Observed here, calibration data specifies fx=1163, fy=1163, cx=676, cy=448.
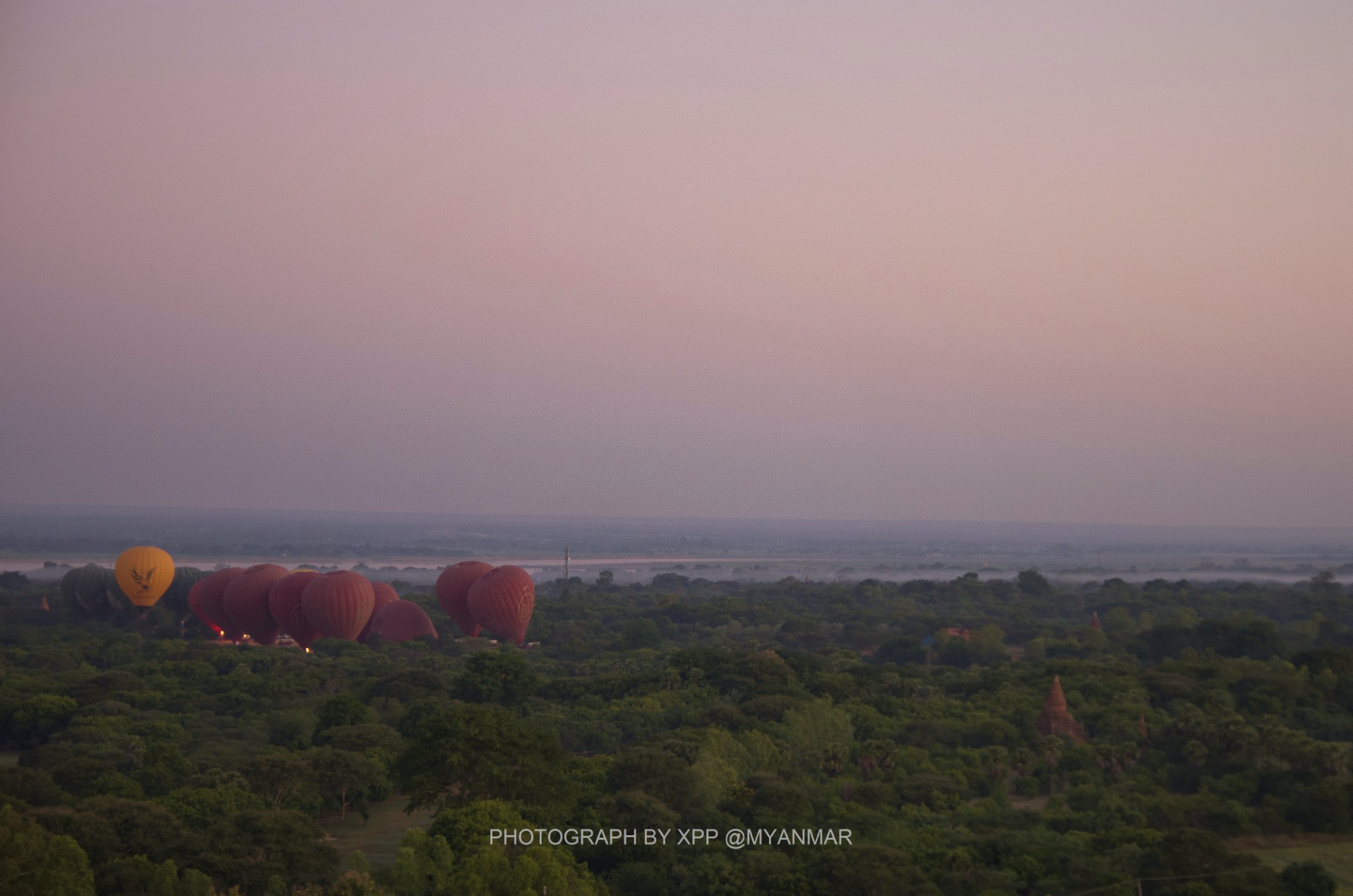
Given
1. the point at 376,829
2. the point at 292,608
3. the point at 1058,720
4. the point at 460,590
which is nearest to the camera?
the point at 376,829

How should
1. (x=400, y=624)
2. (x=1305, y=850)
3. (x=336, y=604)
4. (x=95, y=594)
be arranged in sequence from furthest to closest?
(x=95, y=594) → (x=400, y=624) → (x=336, y=604) → (x=1305, y=850)

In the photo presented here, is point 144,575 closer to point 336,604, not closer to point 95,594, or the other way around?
point 95,594

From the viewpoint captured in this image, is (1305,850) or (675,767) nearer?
(1305,850)

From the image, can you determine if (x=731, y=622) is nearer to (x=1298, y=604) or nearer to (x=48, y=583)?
(x=1298, y=604)

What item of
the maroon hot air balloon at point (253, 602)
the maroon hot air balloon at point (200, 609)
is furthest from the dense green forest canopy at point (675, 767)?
the maroon hot air balloon at point (200, 609)

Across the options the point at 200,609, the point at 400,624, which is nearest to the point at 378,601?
the point at 400,624
